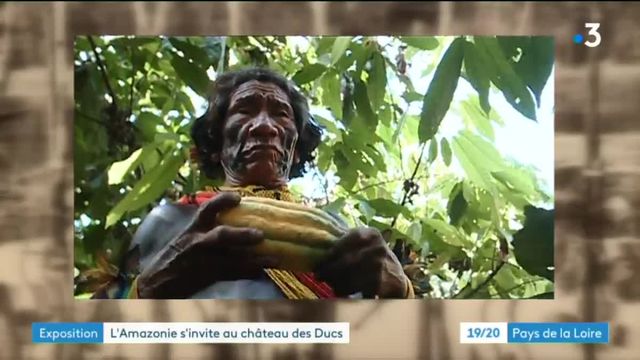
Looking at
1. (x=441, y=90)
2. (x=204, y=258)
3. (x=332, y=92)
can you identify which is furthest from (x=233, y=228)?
(x=441, y=90)

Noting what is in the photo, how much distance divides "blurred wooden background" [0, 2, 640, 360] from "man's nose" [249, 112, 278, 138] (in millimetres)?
150

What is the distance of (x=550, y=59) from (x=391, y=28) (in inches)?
10.6

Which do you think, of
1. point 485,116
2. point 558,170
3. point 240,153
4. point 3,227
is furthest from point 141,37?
point 558,170

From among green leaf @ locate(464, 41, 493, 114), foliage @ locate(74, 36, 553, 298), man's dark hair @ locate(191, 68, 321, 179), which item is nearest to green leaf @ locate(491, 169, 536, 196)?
foliage @ locate(74, 36, 553, 298)

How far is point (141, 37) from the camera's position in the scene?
1240mm

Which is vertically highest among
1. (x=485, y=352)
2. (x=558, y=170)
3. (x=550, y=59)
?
(x=550, y=59)

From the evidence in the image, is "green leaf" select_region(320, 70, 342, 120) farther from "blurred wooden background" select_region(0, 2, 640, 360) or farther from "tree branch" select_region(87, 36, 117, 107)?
"tree branch" select_region(87, 36, 117, 107)

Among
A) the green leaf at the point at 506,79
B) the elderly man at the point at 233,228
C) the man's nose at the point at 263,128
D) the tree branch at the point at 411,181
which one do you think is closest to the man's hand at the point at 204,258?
the elderly man at the point at 233,228

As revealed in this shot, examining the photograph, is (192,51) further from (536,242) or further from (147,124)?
(536,242)

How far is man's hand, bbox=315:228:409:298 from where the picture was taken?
4.05 ft

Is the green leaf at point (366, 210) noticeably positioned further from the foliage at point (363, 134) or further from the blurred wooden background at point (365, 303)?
the blurred wooden background at point (365, 303)

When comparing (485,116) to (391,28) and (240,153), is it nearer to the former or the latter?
(391,28)

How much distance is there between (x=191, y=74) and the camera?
4.06 ft

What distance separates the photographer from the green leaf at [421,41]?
124 cm
